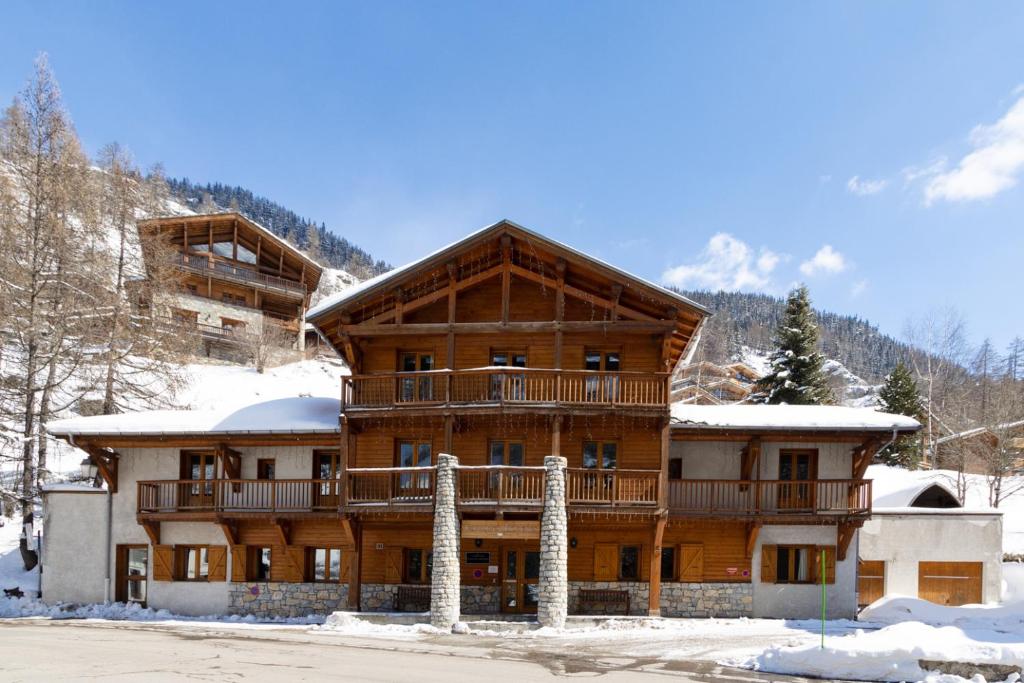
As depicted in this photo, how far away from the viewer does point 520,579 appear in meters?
23.1

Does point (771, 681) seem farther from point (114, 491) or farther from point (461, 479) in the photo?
point (114, 491)

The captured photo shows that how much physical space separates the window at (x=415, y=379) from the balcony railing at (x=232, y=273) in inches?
1334

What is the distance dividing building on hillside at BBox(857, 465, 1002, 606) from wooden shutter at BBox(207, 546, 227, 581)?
21296mm

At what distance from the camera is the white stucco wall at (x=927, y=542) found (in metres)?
25.9

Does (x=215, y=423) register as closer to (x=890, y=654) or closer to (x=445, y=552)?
(x=445, y=552)

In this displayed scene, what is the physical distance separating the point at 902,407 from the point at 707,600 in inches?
1172

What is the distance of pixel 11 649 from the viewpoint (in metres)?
15.8

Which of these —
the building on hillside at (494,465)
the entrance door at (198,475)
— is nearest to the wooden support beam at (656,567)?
the building on hillside at (494,465)

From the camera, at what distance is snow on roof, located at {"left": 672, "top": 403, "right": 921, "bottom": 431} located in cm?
2228

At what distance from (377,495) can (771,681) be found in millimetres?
12922

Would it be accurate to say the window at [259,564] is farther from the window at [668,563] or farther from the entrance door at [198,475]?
the window at [668,563]

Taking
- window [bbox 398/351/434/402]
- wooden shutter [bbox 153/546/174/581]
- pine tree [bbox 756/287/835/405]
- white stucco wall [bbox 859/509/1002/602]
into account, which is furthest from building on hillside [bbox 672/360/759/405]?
wooden shutter [bbox 153/546/174/581]

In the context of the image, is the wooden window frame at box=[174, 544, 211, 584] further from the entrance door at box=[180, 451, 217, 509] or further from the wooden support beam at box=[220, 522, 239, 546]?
the entrance door at box=[180, 451, 217, 509]

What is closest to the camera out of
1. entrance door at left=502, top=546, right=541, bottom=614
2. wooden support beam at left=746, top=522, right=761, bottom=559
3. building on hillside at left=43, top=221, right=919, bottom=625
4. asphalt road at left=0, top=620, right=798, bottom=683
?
asphalt road at left=0, top=620, right=798, bottom=683
